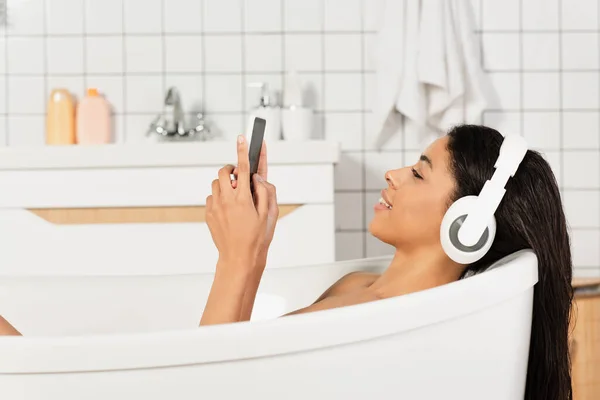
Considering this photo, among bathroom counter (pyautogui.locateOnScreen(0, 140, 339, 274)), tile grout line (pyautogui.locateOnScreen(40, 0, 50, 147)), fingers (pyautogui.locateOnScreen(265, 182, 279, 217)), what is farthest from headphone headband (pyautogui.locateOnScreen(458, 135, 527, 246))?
tile grout line (pyautogui.locateOnScreen(40, 0, 50, 147))

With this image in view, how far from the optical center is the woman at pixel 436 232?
1146 millimetres

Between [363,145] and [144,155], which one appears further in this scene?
[363,145]

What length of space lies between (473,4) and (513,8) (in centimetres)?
14

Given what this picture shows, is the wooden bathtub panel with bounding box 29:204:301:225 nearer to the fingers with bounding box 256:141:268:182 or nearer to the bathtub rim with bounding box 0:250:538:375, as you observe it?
the fingers with bounding box 256:141:268:182

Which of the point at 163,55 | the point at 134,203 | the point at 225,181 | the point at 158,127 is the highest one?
the point at 163,55

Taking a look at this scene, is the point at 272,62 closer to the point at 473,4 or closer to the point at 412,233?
the point at 473,4

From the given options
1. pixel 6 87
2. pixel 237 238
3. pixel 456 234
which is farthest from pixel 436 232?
pixel 6 87

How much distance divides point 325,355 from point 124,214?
1393 millimetres

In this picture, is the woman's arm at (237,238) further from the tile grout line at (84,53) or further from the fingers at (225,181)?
the tile grout line at (84,53)

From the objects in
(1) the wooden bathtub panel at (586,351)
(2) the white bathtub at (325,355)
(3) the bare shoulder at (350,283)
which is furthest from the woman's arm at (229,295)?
(1) the wooden bathtub panel at (586,351)

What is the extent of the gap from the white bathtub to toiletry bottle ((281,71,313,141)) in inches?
58.8

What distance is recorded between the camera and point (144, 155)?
7.18 ft

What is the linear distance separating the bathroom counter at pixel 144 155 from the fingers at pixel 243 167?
1.03m

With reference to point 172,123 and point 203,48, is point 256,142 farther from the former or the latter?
point 203,48
